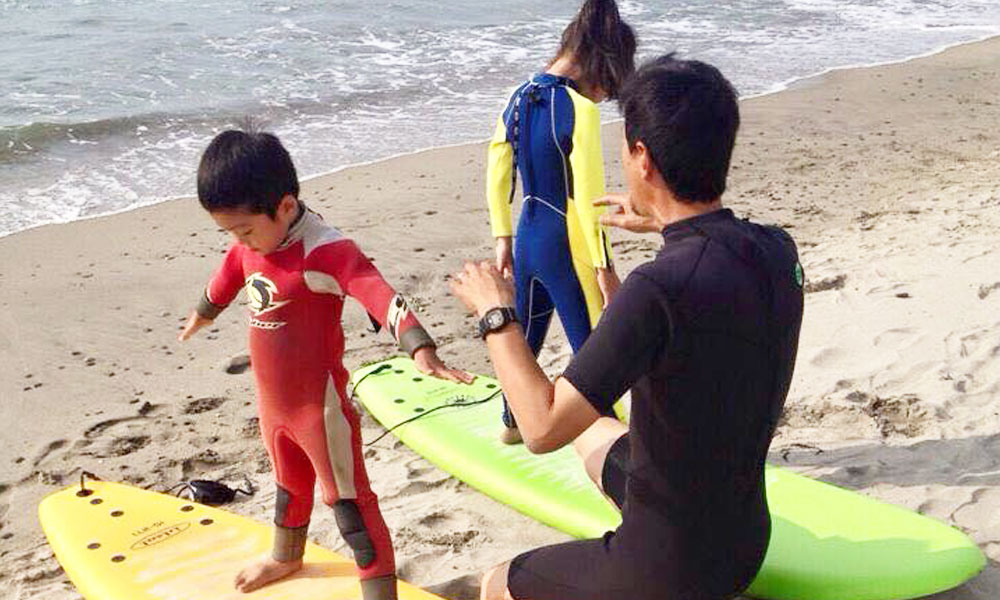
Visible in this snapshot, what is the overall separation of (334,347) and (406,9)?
14.3 metres

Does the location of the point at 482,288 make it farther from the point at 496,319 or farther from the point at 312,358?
the point at 312,358

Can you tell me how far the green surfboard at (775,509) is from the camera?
3561 millimetres

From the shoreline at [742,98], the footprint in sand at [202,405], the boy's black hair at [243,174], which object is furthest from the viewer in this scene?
the shoreline at [742,98]

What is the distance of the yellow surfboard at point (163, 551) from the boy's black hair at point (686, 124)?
173cm

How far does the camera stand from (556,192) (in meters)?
→ 4.12

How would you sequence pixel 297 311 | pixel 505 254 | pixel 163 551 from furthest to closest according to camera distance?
pixel 505 254
pixel 163 551
pixel 297 311

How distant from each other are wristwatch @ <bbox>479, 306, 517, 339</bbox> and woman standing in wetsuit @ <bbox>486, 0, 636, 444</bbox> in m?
1.48

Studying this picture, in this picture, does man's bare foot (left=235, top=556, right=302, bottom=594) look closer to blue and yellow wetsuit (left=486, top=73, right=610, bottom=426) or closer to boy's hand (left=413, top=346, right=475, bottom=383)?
boy's hand (left=413, top=346, right=475, bottom=383)

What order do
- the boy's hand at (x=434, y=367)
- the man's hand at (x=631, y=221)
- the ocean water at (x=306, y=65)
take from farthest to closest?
the ocean water at (x=306, y=65) < the boy's hand at (x=434, y=367) < the man's hand at (x=631, y=221)

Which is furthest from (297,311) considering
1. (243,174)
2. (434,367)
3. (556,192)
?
(556,192)

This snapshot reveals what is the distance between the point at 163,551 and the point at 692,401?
220 centimetres

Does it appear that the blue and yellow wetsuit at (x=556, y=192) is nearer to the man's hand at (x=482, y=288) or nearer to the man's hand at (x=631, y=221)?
the man's hand at (x=631, y=221)

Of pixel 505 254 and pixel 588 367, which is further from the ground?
pixel 588 367

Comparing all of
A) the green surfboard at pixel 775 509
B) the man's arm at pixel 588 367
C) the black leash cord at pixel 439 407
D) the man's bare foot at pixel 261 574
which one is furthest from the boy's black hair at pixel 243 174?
the black leash cord at pixel 439 407
